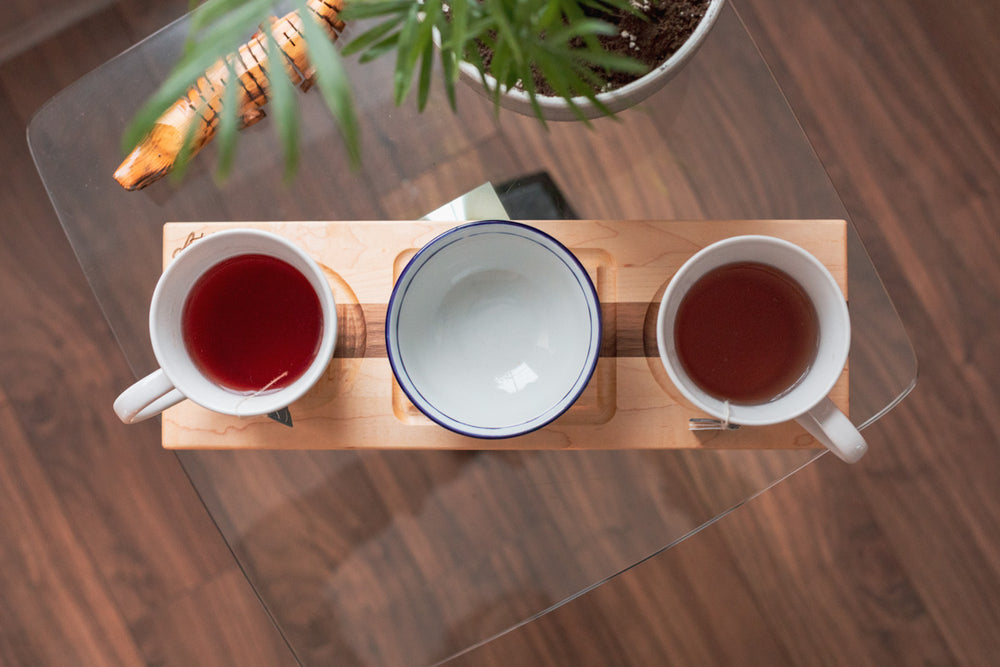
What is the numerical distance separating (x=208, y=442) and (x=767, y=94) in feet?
2.23

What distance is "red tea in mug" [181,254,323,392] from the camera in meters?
0.70

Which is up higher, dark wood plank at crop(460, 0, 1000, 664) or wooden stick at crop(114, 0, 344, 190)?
wooden stick at crop(114, 0, 344, 190)

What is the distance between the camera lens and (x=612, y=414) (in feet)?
2.38

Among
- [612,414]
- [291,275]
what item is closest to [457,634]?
[612,414]

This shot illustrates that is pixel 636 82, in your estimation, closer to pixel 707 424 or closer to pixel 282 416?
pixel 707 424

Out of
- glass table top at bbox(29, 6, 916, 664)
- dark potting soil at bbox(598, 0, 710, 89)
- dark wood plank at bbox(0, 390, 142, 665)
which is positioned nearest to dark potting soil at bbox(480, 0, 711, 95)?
dark potting soil at bbox(598, 0, 710, 89)

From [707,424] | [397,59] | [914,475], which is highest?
[397,59]

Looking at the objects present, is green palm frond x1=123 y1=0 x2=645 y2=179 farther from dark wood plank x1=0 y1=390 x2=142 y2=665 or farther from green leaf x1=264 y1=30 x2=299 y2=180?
dark wood plank x1=0 y1=390 x2=142 y2=665

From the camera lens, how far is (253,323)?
0.72 meters

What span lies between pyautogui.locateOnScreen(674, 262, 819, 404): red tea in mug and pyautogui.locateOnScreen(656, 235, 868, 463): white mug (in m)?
0.01

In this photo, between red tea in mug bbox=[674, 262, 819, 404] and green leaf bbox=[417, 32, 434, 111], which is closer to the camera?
green leaf bbox=[417, 32, 434, 111]

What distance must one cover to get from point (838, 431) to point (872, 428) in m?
0.70

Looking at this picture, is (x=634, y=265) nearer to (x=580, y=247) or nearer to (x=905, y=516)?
(x=580, y=247)

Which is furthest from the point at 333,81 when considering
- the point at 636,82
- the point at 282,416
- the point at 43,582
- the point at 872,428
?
the point at 43,582
